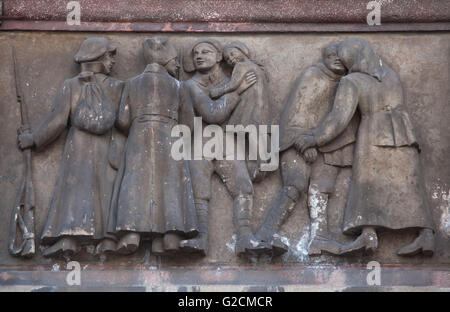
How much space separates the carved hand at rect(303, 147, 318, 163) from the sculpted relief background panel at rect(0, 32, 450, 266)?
285 millimetres

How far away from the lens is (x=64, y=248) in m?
9.95

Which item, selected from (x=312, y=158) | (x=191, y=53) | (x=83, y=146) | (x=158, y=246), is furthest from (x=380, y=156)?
(x=83, y=146)

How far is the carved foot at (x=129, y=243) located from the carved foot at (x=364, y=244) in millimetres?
1584

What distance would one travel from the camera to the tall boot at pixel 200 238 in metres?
9.94

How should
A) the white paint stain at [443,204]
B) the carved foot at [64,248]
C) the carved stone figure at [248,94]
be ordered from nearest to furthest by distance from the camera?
the carved foot at [64,248], the white paint stain at [443,204], the carved stone figure at [248,94]

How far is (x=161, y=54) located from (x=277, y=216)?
1620 millimetres

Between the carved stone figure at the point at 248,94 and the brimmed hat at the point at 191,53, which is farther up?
the brimmed hat at the point at 191,53

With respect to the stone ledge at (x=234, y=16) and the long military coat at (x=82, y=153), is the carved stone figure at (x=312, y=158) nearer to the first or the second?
the stone ledge at (x=234, y=16)

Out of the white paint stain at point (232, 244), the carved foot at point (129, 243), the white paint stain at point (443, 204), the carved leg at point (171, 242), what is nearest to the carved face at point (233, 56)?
the white paint stain at point (232, 244)

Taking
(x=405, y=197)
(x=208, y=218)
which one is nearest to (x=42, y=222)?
(x=208, y=218)

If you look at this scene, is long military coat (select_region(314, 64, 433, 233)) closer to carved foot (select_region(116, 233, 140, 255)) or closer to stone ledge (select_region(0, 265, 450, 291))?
stone ledge (select_region(0, 265, 450, 291))

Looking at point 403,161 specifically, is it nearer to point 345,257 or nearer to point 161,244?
point 345,257

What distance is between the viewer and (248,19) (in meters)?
10.8

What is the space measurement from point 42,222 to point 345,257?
2387 mm
